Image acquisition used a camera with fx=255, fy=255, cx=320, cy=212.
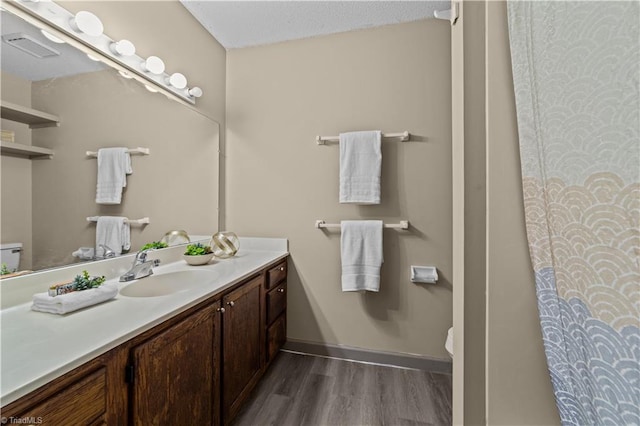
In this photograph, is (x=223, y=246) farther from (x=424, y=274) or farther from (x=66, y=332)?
(x=424, y=274)

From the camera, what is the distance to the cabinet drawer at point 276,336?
174 centimetres

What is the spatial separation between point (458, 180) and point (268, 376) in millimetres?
1774

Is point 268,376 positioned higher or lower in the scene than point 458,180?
lower

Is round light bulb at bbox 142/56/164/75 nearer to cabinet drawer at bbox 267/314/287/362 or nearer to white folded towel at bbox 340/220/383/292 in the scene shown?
white folded towel at bbox 340/220/383/292

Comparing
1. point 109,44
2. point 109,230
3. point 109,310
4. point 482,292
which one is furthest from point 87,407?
point 109,44

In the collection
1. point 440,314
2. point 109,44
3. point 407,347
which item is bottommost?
point 407,347

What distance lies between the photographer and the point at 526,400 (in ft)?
1.66

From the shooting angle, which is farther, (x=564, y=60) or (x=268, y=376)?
(x=268, y=376)

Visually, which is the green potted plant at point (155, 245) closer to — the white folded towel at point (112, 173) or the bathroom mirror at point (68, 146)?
the bathroom mirror at point (68, 146)

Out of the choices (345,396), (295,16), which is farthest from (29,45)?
(345,396)

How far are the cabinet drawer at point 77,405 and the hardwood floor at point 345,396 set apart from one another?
0.92m

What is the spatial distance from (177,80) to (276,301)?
160 cm

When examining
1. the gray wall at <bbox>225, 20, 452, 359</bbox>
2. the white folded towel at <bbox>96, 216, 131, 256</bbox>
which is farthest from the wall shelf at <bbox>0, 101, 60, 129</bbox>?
the gray wall at <bbox>225, 20, 452, 359</bbox>

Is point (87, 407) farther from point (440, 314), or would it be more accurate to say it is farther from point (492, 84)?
point (440, 314)
